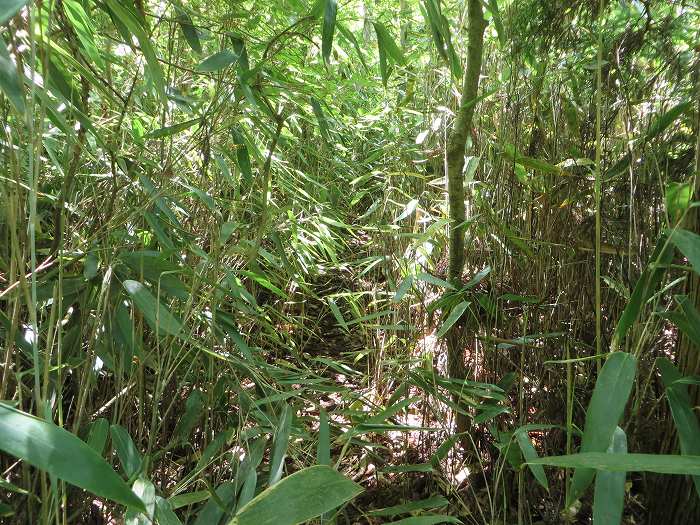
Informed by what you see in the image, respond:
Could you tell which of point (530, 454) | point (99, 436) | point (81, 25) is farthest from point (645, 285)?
point (81, 25)

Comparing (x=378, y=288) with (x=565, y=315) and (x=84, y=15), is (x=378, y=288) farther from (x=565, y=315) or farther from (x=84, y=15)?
(x=84, y=15)

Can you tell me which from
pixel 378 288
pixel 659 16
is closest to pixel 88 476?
pixel 659 16

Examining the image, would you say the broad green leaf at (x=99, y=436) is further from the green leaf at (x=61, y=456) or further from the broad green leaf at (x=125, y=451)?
the green leaf at (x=61, y=456)

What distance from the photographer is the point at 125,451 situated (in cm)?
63

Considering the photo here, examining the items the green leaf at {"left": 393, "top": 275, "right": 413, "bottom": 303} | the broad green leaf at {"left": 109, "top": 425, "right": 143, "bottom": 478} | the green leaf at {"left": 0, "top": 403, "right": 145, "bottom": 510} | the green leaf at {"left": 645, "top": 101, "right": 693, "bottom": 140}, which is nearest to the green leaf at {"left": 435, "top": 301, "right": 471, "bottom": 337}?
the green leaf at {"left": 393, "top": 275, "right": 413, "bottom": 303}

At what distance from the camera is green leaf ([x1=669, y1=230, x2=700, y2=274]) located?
0.54 metres

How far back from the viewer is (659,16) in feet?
3.03

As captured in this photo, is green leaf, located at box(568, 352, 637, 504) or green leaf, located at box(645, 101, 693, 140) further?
green leaf, located at box(645, 101, 693, 140)

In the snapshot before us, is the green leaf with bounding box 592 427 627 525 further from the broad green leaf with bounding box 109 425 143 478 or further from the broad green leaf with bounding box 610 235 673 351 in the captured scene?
the broad green leaf with bounding box 109 425 143 478

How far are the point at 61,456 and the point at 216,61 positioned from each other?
530 millimetres

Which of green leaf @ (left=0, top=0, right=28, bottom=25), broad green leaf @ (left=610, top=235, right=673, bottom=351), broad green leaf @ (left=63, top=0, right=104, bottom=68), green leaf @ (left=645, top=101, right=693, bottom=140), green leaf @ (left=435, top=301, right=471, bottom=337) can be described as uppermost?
broad green leaf @ (left=63, top=0, right=104, bottom=68)

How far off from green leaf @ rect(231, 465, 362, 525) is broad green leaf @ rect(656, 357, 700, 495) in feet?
1.39

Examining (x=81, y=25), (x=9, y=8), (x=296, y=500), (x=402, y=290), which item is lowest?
(x=296, y=500)

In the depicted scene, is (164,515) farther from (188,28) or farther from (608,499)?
(188,28)
